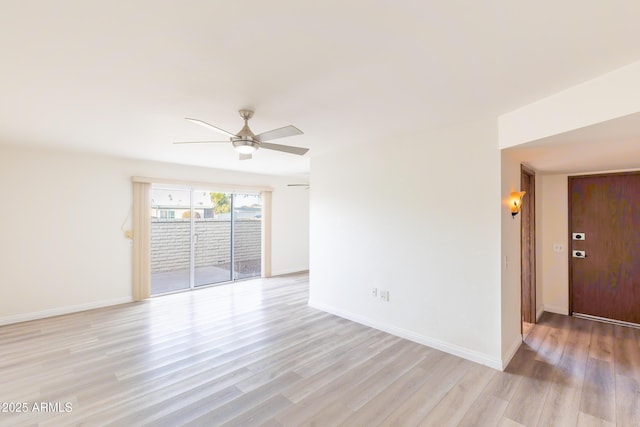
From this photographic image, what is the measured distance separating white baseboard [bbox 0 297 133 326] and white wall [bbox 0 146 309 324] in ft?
0.04

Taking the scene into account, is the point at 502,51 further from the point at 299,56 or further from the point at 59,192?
the point at 59,192

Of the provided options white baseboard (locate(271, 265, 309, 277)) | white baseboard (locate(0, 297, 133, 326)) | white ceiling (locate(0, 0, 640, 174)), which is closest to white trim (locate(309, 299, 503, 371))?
white ceiling (locate(0, 0, 640, 174))

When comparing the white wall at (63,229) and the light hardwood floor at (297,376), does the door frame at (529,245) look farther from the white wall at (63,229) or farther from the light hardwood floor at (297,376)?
the white wall at (63,229)

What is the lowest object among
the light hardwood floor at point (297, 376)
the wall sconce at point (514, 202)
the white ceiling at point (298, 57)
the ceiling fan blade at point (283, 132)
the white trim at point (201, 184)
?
the light hardwood floor at point (297, 376)

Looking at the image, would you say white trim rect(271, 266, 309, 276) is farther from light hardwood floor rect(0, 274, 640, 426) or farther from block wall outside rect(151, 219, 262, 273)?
light hardwood floor rect(0, 274, 640, 426)

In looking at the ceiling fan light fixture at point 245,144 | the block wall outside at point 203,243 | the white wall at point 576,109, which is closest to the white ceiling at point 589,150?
the white wall at point 576,109

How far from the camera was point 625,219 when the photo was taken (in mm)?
3801

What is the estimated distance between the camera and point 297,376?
2.65 m

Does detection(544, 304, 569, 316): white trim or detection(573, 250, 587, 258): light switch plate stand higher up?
detection(573, 250, 587, 258): light switch plate

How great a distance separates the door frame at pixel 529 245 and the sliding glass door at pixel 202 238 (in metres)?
5.24

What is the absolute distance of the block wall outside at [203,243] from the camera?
5.59 meters

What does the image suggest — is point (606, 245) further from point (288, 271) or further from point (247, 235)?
point (247, 235)

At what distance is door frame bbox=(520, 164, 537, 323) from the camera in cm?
375

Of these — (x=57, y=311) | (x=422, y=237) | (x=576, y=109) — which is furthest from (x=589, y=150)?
(x=57, y=311)
